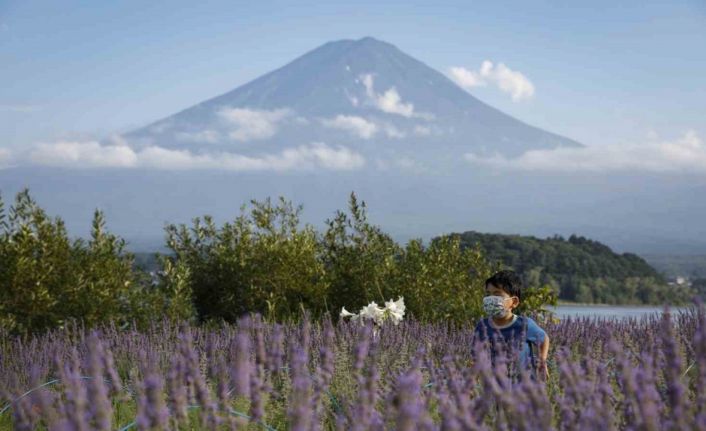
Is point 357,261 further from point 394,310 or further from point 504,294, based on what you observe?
point 504,294

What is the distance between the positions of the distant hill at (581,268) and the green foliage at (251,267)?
3.94 metres

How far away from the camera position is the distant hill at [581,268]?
13031 mm

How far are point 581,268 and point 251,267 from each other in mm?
6749

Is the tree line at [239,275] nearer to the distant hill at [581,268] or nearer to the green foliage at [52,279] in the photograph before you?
the green foliage at [52,279]

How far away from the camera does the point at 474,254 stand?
8812 millimetres

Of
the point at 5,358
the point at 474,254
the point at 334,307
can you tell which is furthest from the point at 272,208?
the point at 5,358

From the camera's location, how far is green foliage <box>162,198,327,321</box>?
8648mm

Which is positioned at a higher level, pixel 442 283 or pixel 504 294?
pixel 504 294

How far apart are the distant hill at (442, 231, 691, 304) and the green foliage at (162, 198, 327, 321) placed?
3939 mm

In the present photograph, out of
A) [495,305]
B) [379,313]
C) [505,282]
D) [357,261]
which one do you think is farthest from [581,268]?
[495,305]

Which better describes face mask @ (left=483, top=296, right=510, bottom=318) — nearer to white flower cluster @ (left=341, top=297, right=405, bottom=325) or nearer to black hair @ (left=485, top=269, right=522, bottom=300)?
black hair @ (left=485, top=269, right=522, bottom=300)

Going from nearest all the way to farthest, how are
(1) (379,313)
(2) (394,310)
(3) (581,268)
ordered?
(1) (379,313) < (2) (394,310) < (3) (581,268)

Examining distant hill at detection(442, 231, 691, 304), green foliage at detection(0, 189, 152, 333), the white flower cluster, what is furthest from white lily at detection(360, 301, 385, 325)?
distant hill at detection(442, 231, 691, 304)

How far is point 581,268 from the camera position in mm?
13797
